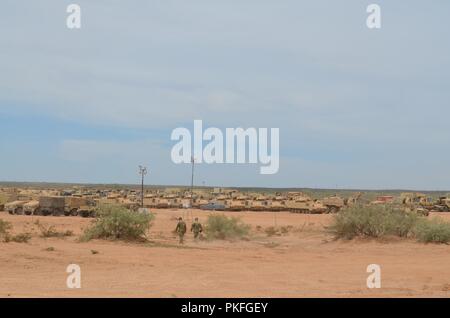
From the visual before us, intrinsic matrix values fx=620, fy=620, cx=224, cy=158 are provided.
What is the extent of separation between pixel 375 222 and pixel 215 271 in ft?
43.6

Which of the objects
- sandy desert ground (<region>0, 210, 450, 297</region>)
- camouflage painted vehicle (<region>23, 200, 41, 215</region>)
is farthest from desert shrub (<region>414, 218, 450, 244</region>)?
camouflage painted vehicle (<region>23, 200, 41, 215</region>)

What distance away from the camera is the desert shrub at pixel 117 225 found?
1073 inches

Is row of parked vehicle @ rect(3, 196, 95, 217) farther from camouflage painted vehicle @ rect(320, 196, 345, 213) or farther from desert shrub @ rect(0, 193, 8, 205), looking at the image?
camouflage painted vehicle @ rect(320, 196, 345, 213)

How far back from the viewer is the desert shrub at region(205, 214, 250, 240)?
32344 mm

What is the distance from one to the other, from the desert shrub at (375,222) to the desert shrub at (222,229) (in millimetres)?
5706

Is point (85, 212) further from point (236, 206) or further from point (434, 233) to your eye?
point (434, 233)

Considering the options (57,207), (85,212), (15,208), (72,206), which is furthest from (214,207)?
(15,208)

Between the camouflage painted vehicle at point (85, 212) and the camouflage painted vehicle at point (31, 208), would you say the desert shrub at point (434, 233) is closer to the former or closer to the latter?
the camouflage painted vehicle at point (85, 212)

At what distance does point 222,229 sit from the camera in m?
32.5

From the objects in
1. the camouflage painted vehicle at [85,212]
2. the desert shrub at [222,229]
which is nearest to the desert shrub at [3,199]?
the camouflage painted vehicle at [85,212]
